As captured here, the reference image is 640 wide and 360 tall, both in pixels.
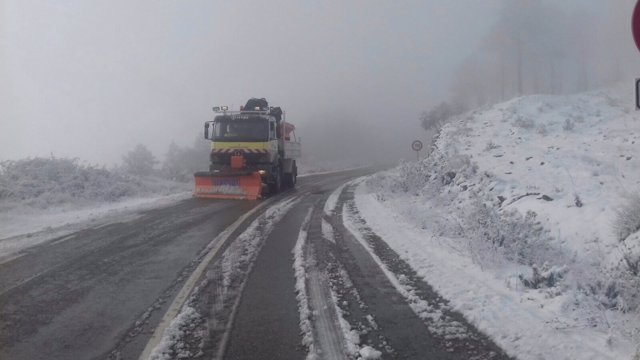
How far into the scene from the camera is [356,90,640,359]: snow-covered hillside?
4654 mm

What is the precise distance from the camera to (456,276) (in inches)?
255

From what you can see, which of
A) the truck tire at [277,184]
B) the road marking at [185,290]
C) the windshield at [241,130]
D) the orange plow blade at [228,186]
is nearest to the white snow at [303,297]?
the road marking at [185,290]

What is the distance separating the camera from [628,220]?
20.9ft

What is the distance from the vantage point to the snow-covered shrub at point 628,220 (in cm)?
629

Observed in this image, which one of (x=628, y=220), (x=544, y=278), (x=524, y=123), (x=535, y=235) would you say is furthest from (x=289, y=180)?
(x=544, y=278)

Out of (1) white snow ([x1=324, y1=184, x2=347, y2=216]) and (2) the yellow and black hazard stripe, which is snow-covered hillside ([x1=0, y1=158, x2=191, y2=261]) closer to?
(2) the yellow and black hazard stripe

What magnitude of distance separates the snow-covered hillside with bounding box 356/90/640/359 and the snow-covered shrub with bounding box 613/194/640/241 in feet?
0.05

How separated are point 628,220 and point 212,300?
5.10 m

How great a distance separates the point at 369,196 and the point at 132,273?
35.3 feet

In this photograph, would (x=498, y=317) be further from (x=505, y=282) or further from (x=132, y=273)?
(x=132, y=273)

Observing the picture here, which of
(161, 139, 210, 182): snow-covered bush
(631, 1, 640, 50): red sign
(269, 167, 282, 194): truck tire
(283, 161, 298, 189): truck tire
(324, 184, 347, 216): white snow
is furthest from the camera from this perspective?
(161, 139, 210, 182): snow-covered bush

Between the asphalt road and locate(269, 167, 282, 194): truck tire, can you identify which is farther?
locate(269, 167, 282, 194): truck tire

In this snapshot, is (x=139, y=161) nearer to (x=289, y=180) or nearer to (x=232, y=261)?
(x=289, y=180)

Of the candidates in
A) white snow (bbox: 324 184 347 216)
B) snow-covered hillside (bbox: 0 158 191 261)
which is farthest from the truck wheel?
snow-covered hillside (bbox: 0 158 191 261)
